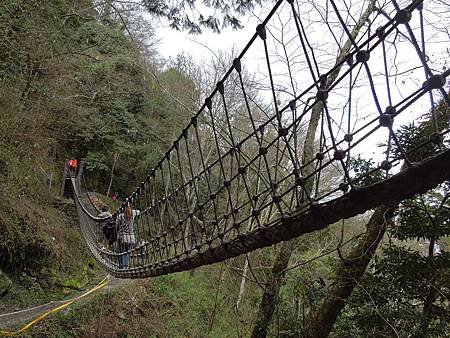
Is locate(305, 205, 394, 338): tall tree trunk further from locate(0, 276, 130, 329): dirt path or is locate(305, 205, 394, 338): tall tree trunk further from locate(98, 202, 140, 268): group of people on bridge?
locate(0, 276, 130, 329): dirt path

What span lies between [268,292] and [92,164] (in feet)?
23.6

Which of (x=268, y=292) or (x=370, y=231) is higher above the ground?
(x=370, y=231)

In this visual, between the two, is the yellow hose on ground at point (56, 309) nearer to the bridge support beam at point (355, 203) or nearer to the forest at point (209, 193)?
the forest at point (209, 193)

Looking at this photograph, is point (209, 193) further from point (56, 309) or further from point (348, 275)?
point (56, 309)

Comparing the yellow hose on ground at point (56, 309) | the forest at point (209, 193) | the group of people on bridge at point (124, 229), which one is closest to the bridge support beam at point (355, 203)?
the forest at point (209, 193)

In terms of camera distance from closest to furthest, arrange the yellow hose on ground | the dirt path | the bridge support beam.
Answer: the bridge support beam → the yellow hose on ground → the dirt path

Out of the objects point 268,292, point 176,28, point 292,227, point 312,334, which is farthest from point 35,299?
point 292,227

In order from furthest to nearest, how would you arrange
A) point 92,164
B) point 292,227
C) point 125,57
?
point 92,164 < point 125,57 < point 292,227

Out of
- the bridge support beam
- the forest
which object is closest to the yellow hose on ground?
the forest

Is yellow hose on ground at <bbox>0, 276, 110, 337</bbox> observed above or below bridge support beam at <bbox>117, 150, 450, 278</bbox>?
above

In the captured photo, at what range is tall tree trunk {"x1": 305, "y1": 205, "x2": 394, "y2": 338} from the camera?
2.89 metres

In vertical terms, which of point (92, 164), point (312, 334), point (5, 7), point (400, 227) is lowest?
point (312, 334)

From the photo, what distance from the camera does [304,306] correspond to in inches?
143

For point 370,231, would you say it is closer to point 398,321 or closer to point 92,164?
point 398,321
